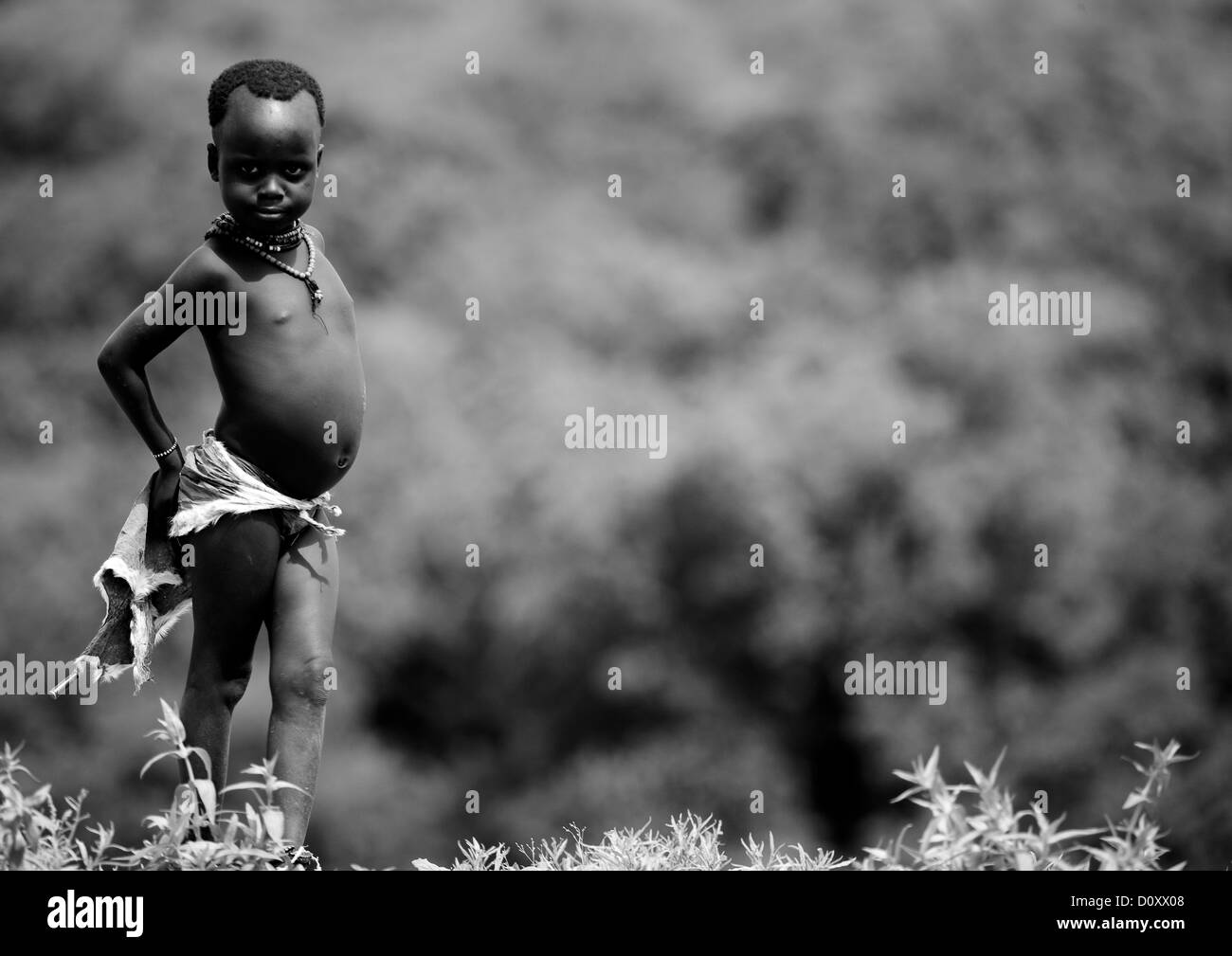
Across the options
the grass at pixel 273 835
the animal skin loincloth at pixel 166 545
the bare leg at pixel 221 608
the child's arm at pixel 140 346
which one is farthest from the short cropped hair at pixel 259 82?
the grass at pixel 273 835

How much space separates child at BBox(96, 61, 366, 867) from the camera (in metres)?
2.98

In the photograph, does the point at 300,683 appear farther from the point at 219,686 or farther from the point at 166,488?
the point at 166,488

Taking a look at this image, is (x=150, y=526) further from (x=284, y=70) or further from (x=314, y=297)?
(x=284, y=70)

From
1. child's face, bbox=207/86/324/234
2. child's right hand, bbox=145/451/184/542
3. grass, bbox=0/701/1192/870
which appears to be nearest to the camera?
grass, bbox=0/701/1192/870

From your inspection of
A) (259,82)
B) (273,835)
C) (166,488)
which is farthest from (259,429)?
(273,835)

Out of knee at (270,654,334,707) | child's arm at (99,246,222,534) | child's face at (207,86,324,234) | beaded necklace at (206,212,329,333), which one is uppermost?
child's face at (207,86,324,234)

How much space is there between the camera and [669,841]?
11.3 feet

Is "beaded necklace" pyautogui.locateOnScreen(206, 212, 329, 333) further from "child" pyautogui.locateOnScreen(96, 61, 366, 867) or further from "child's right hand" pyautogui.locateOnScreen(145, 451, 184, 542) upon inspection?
"child's right hand" pyautogui.locateOnScreen(145, 451, 184, 542)

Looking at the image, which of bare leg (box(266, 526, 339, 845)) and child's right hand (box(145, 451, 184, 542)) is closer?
bare leg (box(266, 526, 339, 845))

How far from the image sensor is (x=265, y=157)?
9.71 feet

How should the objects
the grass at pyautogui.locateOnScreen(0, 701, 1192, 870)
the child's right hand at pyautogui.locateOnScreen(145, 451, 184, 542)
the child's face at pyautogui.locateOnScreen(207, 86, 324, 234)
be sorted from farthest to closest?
1. the child's right hand at pyautogui.locateOnScreen(145, 451, 184, 542)
2. the child's face at pyautogui.locateOnScreen(207, 86, 324, 234)
3. the grass at pyautogui.locateOnScreen(0, 701, 1192, 870)

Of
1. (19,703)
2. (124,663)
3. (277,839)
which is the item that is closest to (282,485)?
(124,663)

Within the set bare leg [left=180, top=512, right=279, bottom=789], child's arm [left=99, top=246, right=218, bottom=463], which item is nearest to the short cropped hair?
child's arm [left=99, top=246, right=218, bottom=463]
